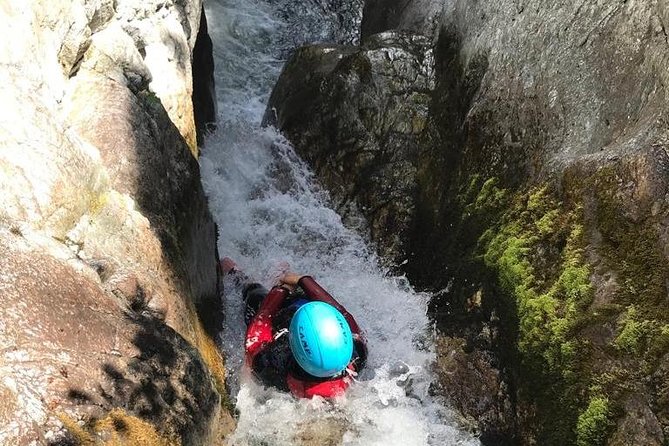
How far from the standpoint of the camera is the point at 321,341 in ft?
18.9

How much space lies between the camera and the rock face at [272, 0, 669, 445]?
4895mm

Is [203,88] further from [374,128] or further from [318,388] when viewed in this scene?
[318,388]

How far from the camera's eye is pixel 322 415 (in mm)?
6207

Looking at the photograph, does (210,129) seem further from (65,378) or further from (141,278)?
(65,378)

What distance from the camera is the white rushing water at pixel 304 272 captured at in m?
6.16

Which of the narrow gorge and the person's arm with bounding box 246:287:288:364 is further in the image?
the person's arm with bounding box 246:287:288:364

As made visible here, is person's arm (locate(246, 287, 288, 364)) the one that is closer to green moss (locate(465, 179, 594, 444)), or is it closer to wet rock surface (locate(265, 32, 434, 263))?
wet rock surface (locate(265, 32, 434, 263))

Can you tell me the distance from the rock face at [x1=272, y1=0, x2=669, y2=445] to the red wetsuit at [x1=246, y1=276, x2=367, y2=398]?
1.03m

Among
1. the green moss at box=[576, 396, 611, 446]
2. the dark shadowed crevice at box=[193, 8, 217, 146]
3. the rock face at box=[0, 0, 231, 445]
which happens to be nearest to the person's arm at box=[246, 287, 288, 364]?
the rock face at box=[0, 0, 231, 445]

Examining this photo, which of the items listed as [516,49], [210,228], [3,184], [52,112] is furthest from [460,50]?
[3,184]

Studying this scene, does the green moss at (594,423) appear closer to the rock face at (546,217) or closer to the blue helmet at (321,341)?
the rock face at (546,217)

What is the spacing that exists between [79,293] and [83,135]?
6.15 feet

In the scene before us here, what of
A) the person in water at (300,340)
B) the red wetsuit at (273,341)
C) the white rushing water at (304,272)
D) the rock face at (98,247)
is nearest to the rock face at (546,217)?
the white rushing water at (304,272)

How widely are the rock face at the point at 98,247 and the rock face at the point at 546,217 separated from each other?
2819 millimetres
